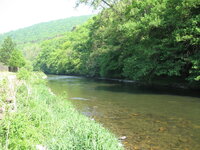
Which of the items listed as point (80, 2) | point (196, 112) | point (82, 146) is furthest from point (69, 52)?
point (82, 146)

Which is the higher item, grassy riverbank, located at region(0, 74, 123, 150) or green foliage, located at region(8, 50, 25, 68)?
green foliage, located at region(8, 50, 25, 68)

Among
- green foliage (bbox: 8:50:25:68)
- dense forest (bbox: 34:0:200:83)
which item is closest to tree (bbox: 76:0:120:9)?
dense forest (bbox: 34:0:200:83)

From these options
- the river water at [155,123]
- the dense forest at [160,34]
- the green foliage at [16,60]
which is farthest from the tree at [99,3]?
the green foliage at [16,60]

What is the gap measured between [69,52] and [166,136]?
82.3 meters

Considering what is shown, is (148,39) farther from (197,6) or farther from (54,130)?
(54,130)

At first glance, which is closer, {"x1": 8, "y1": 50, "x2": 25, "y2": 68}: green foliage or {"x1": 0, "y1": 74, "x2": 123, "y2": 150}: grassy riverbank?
{"x1": 0, "y1": 74, "x2": 123, "y2": 150}: grassy riverbank

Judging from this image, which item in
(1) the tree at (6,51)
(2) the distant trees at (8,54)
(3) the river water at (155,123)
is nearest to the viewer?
(3) the river water at (155,123)

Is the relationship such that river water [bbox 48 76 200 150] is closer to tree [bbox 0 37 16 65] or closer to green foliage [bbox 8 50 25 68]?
green foliage [bbox 8 50 25 68]

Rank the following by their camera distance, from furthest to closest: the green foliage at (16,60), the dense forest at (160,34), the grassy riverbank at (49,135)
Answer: the green foliage at (16,60) < the dense forest at (160,34) < the grassy riverbank at (49,135)

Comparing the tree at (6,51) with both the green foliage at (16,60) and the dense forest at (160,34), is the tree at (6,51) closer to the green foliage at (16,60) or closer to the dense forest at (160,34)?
the green foliage at (16,60)

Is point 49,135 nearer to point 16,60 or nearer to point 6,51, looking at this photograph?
point 16,60

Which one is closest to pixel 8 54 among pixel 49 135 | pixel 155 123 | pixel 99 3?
pixel 99 3

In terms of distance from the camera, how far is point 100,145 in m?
6.25

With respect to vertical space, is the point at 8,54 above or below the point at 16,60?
above
